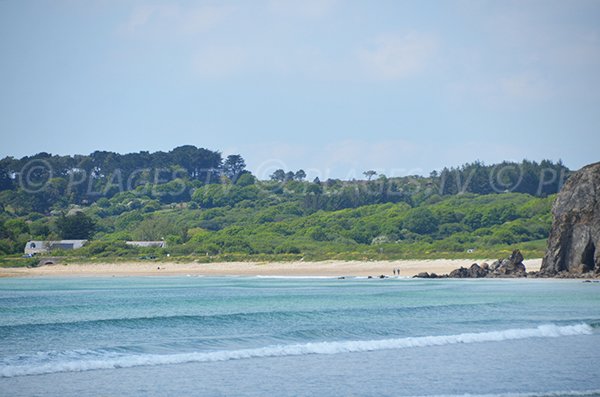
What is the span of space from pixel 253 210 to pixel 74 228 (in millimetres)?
42059

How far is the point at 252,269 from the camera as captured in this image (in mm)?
75375

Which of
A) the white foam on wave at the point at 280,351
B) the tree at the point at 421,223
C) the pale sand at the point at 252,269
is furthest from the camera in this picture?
the tree at the point at 421,223

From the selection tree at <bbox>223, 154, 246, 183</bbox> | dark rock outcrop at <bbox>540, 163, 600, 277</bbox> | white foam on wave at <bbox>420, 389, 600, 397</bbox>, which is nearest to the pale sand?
dark rock outcrop at <bbox>540, 163, 600, 277</bbox>

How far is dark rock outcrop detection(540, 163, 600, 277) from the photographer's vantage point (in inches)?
2005

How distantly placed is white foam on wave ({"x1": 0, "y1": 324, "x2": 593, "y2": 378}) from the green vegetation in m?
46.2

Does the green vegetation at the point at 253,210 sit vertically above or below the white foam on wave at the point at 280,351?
above

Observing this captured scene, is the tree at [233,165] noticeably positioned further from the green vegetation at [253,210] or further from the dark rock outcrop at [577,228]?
the dark rock outcrop at [577,228]

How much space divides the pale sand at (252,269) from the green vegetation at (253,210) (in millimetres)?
2774

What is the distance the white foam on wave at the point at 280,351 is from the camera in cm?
2122

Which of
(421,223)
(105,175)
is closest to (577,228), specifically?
(421,223)

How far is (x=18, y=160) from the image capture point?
604ft

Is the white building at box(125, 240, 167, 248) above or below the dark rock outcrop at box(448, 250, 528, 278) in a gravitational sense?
above

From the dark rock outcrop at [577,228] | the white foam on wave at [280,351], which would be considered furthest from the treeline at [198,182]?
the white foam on wave at [280,351]

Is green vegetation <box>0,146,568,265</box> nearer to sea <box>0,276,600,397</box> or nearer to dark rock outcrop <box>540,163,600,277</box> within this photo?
dark rock outcrop <box>540,163,600,277</box>
